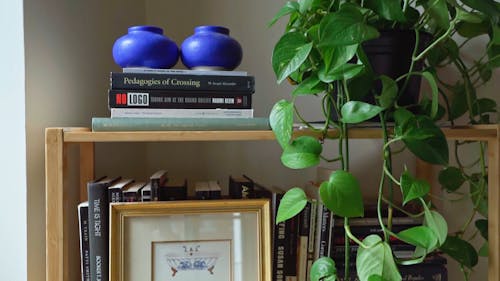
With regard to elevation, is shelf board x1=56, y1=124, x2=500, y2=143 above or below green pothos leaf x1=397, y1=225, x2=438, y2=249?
above

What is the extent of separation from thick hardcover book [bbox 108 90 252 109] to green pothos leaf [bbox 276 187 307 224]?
21cm

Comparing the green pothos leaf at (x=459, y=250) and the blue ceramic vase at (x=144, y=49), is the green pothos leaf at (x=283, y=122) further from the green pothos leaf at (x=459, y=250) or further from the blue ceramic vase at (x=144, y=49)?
the green pothos leaf at (x=459, y=250)

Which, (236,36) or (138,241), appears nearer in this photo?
(138,241)

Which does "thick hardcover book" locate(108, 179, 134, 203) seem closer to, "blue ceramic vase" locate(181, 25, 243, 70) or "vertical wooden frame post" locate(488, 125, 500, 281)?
"blue ceramic vase" locate(181, 25, 243, 70)

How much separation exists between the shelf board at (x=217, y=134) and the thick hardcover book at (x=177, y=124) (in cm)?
1

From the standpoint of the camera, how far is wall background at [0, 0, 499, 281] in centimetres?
77

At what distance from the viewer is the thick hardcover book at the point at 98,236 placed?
77 centimetres

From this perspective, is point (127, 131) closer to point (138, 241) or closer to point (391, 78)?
point (138, 241)

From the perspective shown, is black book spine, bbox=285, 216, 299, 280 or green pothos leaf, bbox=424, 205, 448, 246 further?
black book spine, bbox=285, 216, 299, 280

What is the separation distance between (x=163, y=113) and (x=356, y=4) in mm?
413

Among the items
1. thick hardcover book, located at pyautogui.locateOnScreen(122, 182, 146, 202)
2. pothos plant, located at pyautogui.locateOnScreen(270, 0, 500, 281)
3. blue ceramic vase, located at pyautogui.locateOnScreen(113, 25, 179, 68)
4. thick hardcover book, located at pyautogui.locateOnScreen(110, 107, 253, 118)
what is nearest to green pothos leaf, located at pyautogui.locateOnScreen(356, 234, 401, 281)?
pothos plant, located at pyautogui.locateOnScreen(270, 0, 500, 281)

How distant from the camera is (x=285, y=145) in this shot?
71 cm

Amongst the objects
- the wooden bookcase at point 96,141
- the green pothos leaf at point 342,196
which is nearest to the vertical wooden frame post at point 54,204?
the wooden bookcase at point 96,141

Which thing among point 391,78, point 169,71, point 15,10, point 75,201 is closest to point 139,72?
point 169,71
